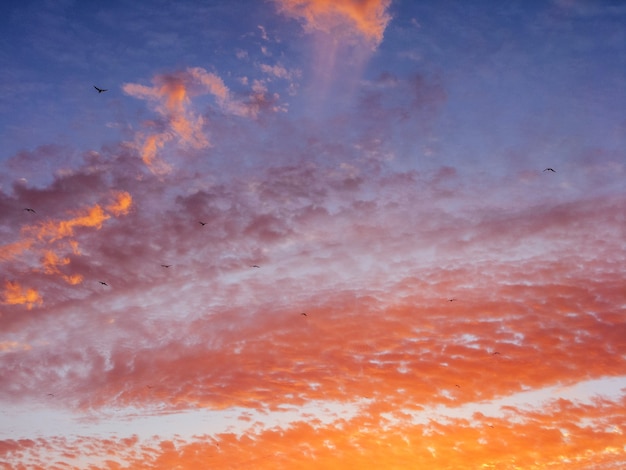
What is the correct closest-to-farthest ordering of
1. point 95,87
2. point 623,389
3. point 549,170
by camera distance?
point 95,87 → point 549,170 → point 623,389

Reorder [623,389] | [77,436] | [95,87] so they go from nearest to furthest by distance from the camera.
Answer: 1. [95,87]
2. [623,389]
3. [77,436]

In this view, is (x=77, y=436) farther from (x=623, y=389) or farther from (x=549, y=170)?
(x=623, y=389)

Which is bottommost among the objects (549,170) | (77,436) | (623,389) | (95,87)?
(77,436)

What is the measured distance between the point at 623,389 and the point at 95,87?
90.5m

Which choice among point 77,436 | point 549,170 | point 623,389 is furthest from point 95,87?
point 623,389

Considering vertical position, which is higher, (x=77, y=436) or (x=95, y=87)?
(x=95, y=87)

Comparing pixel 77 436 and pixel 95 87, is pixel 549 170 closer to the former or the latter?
pixel 95 87

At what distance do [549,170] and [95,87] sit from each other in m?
50.6

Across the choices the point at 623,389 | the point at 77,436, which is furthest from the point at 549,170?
the point at 77,436

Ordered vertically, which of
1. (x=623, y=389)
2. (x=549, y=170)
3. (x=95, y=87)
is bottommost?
(x=623, y=389)

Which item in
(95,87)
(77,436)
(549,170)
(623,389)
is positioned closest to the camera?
(95,87)

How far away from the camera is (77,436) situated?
3248 inches

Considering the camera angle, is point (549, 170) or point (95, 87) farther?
point (549, 170)

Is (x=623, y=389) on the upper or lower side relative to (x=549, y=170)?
lower
